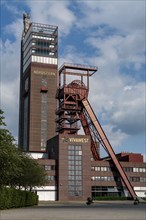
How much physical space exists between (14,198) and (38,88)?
133 metres

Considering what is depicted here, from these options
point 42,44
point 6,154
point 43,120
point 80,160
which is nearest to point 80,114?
point 80,160

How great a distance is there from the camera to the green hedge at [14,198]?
43.5m

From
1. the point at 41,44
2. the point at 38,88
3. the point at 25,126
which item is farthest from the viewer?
the point at 41,44

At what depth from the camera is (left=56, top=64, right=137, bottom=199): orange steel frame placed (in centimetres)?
13099

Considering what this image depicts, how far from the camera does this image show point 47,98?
592 feet

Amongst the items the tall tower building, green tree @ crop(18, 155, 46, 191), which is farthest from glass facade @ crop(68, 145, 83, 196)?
the tall tower building

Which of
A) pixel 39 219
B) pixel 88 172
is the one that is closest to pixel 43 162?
pixel 88 172

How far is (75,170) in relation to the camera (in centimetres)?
12600

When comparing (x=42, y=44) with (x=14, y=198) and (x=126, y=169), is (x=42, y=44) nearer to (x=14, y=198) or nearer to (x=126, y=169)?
(x=126, y=169)

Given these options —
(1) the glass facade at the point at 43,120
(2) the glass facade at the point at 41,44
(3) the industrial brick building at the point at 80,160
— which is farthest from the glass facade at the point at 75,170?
(2) the glass facade at the point at 41,44

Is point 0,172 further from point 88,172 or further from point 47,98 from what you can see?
point 47,98

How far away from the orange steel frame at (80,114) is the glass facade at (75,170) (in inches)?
291

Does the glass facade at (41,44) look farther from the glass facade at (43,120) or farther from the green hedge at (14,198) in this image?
the green hedge at (14,198)

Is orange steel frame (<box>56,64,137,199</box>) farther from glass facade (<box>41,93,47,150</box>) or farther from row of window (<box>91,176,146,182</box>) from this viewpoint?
glass facade (<box>41,93,47,150</box>)
